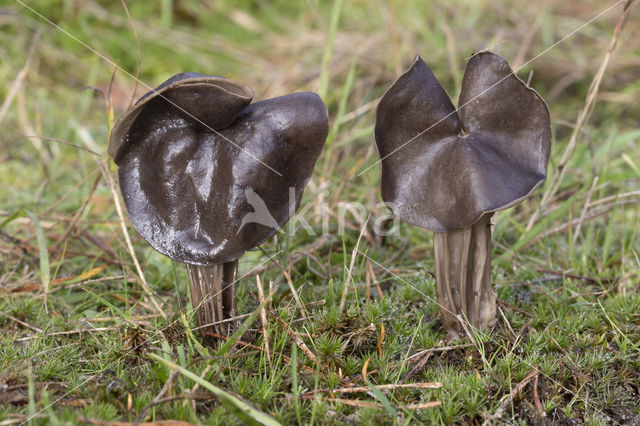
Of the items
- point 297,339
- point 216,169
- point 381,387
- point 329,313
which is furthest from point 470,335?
point 216,169

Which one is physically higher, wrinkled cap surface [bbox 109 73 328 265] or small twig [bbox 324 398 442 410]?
wrinkled cap surface [bbox 109 73 328 265]

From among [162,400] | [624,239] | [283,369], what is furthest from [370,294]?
[624,239]

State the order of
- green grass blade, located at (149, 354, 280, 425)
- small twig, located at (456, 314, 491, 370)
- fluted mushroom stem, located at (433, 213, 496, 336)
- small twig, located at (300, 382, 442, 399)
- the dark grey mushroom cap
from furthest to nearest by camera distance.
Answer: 1. fluted mushroom stem, located at (433, 213, 496, 336)
2. small twig, located at (456, 314, 491, 370)
3. small twig, located at (300, 382, 442, 399)
4. the dark grey mushroom cap
5. green grass blade, located at (149, 354, 280, 425)

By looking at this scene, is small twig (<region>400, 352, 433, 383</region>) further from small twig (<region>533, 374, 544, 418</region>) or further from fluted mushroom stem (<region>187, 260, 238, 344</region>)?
fluted mushroom stem (<region>187, 260, 238, 344</region>)

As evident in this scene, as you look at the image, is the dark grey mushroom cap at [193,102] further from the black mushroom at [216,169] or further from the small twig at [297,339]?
the small twig at [297,339]

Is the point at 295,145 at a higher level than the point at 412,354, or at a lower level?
higher

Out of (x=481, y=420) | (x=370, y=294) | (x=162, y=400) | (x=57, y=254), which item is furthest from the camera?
(x=57, y=254)

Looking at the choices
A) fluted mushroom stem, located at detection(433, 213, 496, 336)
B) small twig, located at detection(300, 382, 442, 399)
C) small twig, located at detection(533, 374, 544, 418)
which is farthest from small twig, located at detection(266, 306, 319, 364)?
small twig, located at detection(533, 374, 544, 418)

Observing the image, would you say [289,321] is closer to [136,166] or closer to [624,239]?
[136,166]

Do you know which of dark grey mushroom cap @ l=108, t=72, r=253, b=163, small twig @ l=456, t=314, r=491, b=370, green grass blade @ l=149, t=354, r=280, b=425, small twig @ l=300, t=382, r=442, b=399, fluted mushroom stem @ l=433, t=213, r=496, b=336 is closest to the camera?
green grass blade @ l=149, t=354, r=280, b=425
